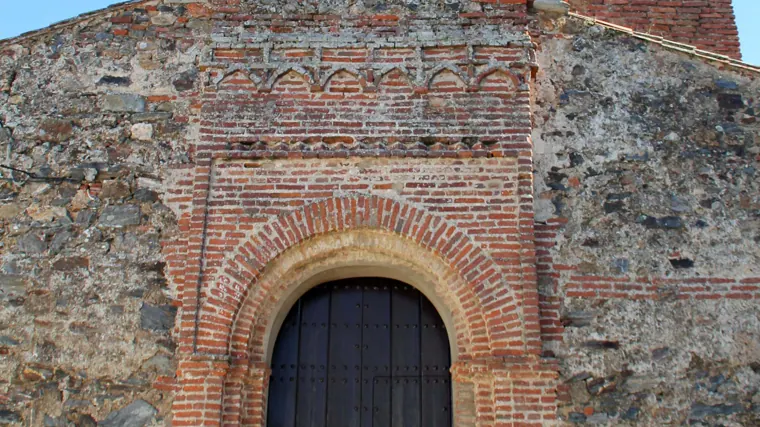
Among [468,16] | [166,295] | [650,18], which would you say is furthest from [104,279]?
[650,18]

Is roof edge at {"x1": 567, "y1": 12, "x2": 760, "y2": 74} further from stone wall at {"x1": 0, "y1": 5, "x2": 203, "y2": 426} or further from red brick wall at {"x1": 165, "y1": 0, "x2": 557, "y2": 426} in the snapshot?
stone wall at {"x1": 0, "y1": 5, "x2": 203, "y2": 426}

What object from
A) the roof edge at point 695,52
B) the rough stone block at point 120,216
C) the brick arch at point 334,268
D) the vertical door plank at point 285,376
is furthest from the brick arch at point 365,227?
the roof edge at point 695,52

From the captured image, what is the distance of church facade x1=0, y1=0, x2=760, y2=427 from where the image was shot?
18.4 feet

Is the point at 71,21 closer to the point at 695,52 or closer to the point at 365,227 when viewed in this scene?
the point at 365,227

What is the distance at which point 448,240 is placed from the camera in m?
5.76

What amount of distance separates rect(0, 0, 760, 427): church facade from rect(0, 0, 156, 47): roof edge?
0.8 inches

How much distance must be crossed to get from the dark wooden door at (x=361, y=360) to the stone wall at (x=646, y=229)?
3.35ft

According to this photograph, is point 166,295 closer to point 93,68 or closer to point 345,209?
point 345,209

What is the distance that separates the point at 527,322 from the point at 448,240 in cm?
87

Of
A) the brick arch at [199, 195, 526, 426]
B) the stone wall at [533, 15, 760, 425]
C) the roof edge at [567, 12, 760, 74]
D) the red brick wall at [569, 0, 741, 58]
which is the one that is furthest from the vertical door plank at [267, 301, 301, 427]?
the red brick wall at [569, 0, 741, 58]

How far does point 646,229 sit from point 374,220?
2259mm

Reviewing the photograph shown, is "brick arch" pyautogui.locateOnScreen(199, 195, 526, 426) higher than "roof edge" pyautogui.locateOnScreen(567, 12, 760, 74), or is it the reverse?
"roof edge" pyautogui.locateOnScreen(567, 12, 760, 74)

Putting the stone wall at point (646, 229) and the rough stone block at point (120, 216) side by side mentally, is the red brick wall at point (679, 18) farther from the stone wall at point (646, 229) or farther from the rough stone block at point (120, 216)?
the rough stone block at point (120, 216)

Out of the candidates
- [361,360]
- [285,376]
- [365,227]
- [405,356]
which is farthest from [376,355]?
[365,227]
